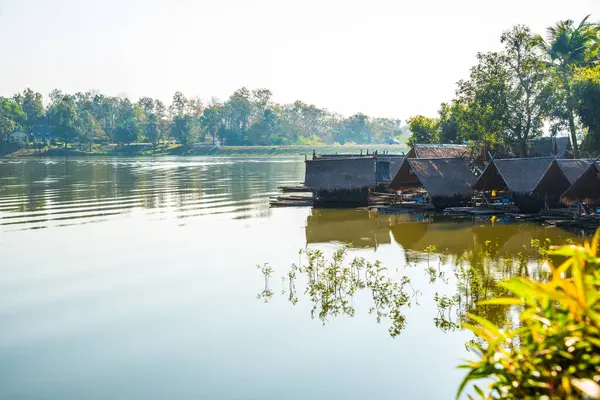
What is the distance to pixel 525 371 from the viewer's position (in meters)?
2.66

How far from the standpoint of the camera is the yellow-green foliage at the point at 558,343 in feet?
8.04

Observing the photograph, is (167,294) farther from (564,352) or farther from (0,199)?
(0,199)

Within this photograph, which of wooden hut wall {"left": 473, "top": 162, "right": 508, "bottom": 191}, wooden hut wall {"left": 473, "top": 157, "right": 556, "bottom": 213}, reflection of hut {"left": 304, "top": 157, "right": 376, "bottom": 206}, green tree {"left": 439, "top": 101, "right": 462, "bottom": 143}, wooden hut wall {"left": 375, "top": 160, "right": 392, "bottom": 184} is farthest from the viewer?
green tree {"left": 439, "top": 101, "right": 462, "bottom": 143}

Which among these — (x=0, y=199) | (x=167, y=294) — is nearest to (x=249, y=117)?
(x=0, y=199)

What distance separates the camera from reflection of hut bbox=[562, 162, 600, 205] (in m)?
22.1

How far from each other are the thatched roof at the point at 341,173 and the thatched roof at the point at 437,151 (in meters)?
2.99

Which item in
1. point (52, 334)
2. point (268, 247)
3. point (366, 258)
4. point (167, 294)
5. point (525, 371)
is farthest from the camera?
point (268, 247)

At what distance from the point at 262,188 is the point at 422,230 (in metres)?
22.5

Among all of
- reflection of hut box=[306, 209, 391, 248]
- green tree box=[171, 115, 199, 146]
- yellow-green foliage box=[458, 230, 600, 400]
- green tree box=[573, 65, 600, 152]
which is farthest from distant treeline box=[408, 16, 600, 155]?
green tree box=[171, 115, 199, 146]

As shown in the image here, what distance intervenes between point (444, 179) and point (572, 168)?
19.0 feet

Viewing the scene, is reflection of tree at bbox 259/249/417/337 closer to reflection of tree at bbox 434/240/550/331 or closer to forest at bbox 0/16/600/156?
reflection of tree at bbox 434/240/550/331

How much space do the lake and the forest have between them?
851 centimetres

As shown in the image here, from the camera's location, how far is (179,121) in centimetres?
11944

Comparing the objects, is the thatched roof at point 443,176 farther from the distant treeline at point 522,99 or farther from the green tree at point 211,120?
the green tree at point 211,120
